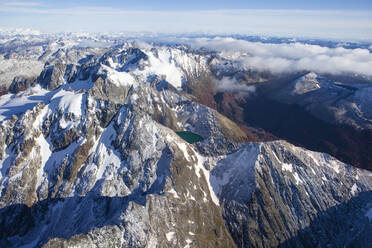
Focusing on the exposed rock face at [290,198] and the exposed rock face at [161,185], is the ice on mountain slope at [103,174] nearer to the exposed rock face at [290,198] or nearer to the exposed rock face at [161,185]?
the exposed rock face at [161,185]

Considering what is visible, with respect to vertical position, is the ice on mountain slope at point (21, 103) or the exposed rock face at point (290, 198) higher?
the ice on mountain slope at point (21, 103)

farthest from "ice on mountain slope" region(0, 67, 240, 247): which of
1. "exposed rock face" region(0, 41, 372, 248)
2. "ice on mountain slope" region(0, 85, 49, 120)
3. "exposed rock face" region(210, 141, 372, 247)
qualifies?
"ice on mountain slope" region(0, 85, 49, 120)

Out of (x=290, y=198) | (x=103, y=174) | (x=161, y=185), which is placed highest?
(x=161, y=185)

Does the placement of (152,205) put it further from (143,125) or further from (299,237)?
(299,237)

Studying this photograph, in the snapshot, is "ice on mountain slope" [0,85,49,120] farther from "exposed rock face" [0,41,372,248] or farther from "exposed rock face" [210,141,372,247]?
"exposed rock face" [210,141,372,247]

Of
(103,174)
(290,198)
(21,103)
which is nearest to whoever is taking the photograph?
(290,198)

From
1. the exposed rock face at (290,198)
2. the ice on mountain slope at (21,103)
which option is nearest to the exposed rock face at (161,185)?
the exposed rock face at (290,198)

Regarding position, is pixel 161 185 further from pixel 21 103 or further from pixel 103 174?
pixel 21 103

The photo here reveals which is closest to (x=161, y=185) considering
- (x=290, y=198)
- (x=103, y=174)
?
(x=103, y=174)

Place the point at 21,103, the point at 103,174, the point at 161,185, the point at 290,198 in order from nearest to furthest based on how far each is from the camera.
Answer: the point at 161,185 → the point at 290,198 → the point at 103,174 → the point at 21,103

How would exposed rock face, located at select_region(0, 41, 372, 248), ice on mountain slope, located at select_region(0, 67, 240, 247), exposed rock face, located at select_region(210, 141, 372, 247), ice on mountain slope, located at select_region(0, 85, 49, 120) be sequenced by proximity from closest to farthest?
1. ice on mountain slope, located at select_region(0, 67, 240, 247)
2. exposed rock face, located at select_region(0, 41, 372, 248)
3. exposed rock face, located at select_region(210, 141, 372, 247)
4. ice on mountain slope, located at select_region(0, 85, 49, 120)
